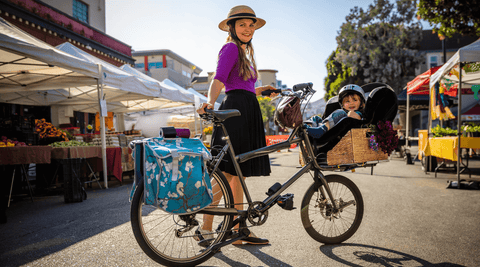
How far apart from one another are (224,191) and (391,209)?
2996mm

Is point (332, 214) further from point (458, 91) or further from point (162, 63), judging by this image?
point (162, 63)

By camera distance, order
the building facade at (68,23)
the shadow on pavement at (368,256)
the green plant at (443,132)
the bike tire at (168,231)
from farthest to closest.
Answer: the building facade at (68,23)
the green plant at (443,132)
the shadow on pavement at (368,256)
the bike tire at (168,231)

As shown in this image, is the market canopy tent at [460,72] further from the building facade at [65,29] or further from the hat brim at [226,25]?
the building facade at [65,29]

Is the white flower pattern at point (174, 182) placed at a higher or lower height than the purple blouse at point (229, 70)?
lower

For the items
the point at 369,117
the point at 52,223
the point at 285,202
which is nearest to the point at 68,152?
the point at 52,223

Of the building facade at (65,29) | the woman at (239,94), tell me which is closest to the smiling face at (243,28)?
the woman at (239,94)

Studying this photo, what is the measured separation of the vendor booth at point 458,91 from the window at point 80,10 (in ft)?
58.4

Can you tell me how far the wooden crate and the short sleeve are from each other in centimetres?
115

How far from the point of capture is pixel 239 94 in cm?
267

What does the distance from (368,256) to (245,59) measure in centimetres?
206

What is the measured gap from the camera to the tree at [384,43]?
24562 millimetres

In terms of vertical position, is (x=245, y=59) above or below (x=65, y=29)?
below

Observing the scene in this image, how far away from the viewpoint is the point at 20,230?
11.6 ft

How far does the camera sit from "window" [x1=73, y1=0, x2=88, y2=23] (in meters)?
16.6
